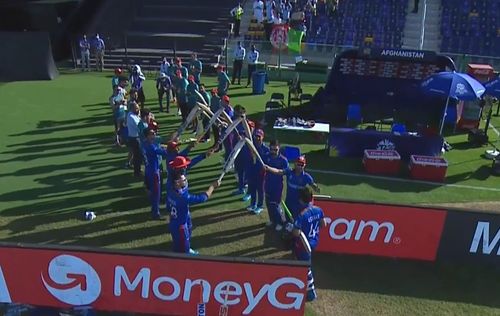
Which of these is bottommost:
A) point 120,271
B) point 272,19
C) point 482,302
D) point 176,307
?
point 482,302

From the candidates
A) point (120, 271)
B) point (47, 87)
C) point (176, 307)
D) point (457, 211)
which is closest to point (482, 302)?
point (457, 211)

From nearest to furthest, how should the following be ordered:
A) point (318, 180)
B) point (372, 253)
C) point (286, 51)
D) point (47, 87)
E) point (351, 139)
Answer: point (372, 253), point (318, 180), point (351, 139), point (47, 87), point (286, 51)

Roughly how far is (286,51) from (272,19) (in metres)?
4.59

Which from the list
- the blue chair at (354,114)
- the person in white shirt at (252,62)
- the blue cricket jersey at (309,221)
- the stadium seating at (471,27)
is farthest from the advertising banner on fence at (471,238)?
the stadium seating at (471,27)

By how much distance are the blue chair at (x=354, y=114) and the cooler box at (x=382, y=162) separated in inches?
165

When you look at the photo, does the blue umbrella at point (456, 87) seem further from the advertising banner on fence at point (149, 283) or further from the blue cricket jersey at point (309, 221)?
the advertising banner on fence at point (149, 283)

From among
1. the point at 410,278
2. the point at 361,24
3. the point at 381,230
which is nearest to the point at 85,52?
the point at 361,24

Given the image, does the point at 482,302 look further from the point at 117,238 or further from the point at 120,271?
the point at 117,238

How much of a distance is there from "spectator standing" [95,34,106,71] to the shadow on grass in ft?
68.1

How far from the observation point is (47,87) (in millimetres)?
22688

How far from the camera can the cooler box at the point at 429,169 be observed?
13.8m

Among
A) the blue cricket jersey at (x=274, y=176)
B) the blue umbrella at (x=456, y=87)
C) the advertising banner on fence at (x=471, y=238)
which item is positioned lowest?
the advertising banner on fence at (x=471, y=238)

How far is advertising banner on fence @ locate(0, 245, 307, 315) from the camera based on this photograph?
7336 millimetres

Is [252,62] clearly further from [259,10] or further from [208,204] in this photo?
[208,204]
